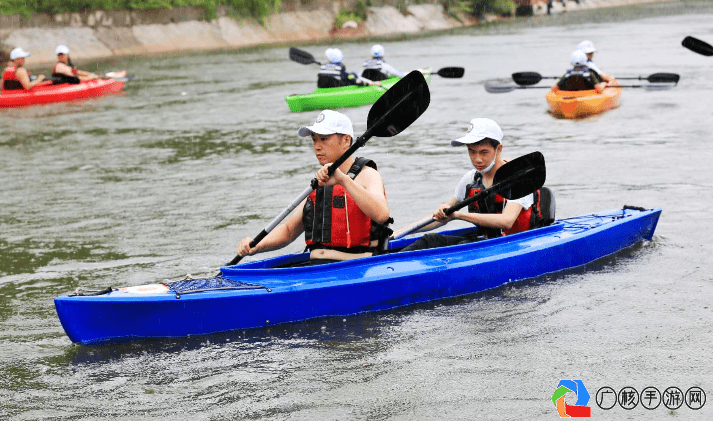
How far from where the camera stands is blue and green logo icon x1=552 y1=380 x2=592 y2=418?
13.7 feet

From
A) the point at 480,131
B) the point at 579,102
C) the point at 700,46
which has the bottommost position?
the point at 579,102

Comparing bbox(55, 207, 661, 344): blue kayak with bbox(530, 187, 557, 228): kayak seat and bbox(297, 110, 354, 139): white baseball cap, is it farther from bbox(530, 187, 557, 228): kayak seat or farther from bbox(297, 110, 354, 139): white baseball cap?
bbox(297, 110, 354, 139): white baseball cap

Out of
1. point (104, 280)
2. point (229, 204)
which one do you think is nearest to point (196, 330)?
point (104, 280)

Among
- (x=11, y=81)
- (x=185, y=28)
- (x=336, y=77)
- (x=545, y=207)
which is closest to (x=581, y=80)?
(x=336, y=77)

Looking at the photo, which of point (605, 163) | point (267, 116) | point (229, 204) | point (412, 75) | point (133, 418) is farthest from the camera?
point (267, 116)

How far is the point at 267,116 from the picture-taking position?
53.5 feet

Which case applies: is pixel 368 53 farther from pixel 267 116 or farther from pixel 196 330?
pixel 196 330

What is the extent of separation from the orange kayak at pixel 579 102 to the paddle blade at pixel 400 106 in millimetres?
8465

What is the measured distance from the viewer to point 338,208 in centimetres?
548

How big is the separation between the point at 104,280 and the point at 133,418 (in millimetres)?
2586

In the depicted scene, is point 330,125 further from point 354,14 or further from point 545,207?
point 354,14

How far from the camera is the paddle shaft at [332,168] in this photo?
5.32 meters

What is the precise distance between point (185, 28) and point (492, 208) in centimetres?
3188

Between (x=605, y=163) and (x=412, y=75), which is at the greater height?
(x=412, y=75)
